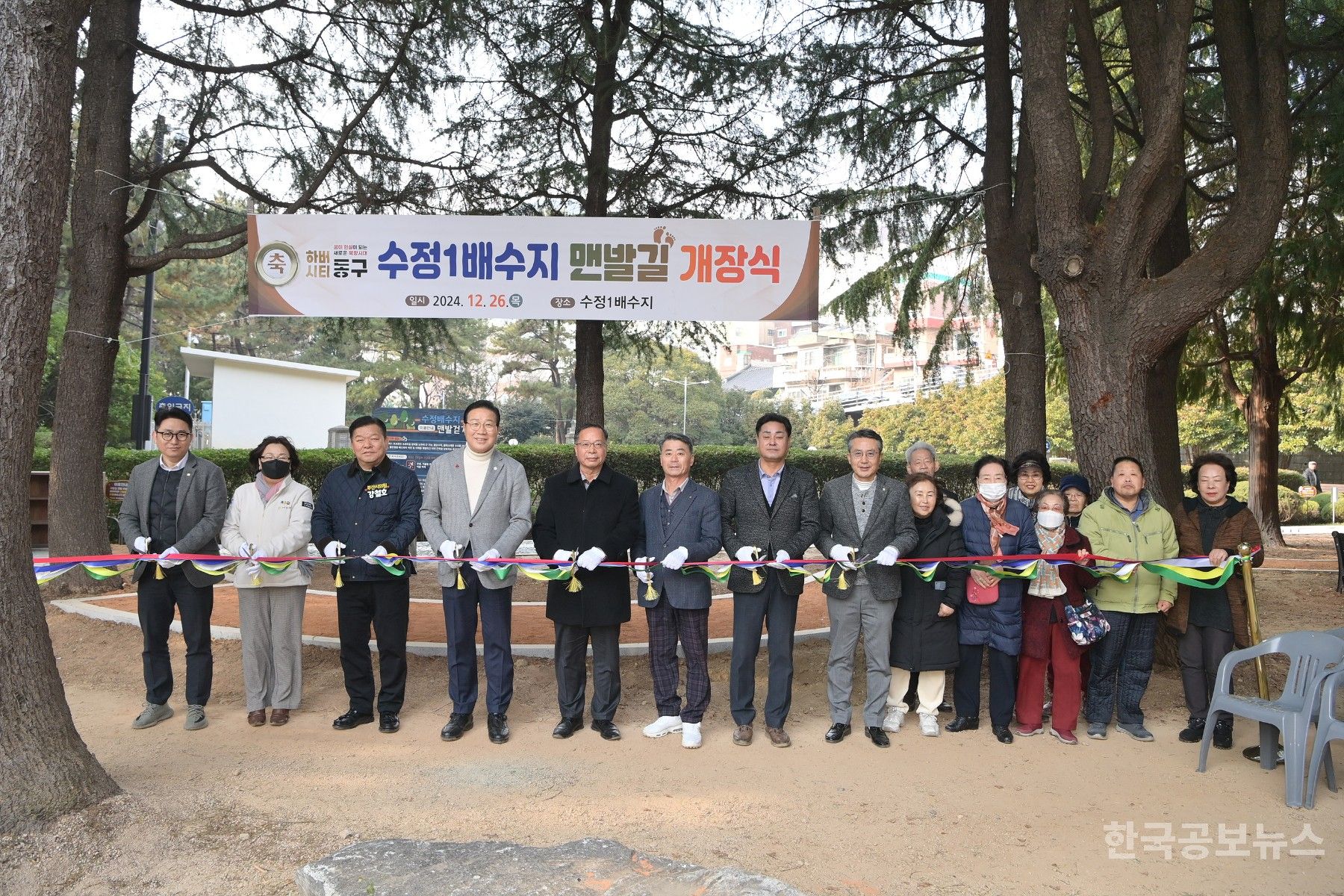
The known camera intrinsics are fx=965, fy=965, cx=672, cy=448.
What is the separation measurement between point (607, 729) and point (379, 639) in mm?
1374

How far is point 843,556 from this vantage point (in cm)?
507

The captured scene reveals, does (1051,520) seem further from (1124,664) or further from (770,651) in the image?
(770,651)

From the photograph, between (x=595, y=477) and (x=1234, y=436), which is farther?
(x=1234, y=436)

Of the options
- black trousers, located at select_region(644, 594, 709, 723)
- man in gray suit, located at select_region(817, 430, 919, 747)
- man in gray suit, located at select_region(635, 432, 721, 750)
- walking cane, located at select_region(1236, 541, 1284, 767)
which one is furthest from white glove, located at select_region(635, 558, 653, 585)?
walking cane, located at select_region(1236, 541, 1284, 767)

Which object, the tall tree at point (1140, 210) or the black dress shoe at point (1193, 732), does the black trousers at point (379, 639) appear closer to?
the black dress shoe at point (1193, 732)

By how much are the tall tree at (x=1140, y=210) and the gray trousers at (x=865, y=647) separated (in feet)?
7.31

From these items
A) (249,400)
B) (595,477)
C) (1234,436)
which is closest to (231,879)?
(595,477)

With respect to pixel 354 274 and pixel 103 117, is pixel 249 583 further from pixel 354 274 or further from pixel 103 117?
pixel 103 117

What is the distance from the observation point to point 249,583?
209 inches

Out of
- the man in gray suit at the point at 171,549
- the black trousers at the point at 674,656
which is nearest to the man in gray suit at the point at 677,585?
the black trousers at the point at 674,656

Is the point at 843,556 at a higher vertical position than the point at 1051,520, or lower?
lower

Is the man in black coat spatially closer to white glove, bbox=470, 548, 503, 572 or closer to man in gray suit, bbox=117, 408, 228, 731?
white glove, bbox=470, 548, 503, 572

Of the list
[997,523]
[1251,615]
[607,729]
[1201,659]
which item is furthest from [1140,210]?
[607,729]

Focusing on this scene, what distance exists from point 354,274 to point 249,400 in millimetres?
14563
